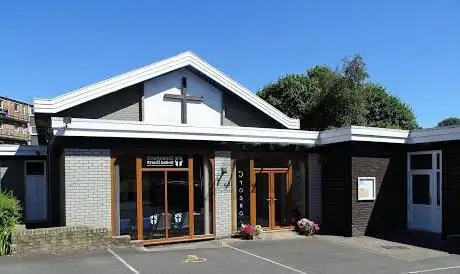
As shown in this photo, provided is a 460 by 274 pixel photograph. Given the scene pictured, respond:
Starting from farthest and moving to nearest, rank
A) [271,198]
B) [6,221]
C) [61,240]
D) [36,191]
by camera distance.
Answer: [36,191] → [271,198] → [6,221] → [61,240]

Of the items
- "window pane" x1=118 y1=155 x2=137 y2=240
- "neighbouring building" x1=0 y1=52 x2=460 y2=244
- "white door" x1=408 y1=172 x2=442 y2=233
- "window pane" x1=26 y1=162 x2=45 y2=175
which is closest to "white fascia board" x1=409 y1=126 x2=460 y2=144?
"neighbouring building" x1=0 y1=52 x2=460 y2=244

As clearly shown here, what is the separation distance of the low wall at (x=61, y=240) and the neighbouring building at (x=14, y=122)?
60686 millimetres

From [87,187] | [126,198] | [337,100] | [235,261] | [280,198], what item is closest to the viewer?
[235,261]

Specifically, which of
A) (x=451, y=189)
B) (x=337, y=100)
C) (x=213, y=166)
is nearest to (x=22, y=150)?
(x=213, y=166)

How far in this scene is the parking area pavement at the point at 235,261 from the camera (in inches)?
409

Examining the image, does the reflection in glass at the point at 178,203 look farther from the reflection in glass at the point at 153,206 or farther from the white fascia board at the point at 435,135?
the white fascia board at the point at 435,135

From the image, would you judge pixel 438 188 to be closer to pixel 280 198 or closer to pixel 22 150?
pixel 280 198

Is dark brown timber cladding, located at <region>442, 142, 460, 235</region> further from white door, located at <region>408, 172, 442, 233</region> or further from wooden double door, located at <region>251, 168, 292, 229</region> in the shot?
wooden double door, located at <region>251, 168, 292, 229</region>

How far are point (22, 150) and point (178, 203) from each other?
326 inches

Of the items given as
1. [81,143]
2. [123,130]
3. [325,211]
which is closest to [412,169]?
[325,211]

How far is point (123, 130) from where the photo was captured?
1330 centimetres

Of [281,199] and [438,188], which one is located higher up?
[438,188]

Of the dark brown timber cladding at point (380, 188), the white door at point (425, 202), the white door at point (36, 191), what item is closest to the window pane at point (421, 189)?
the white door at point (425, 202)

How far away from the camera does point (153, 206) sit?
14.0 m
